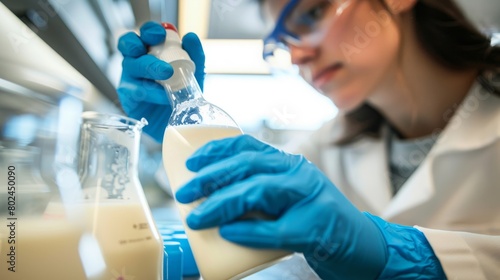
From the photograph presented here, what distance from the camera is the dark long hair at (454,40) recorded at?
3.96 ft

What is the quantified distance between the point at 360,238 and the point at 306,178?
0.16 metres

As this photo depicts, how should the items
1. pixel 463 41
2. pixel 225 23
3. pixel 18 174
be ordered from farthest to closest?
pixel 463 41 < pixel 225 23 < pixel 18 174

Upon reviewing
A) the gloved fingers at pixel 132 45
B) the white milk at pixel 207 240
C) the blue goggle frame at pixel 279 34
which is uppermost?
the blue goggle frame at pixel 279 34

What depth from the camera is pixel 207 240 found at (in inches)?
20.0

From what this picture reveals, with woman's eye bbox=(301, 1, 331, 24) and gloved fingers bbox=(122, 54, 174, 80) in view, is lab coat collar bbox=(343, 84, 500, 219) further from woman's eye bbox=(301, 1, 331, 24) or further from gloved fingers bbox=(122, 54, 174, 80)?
gloved fingers bbox=(122, 54, 174, 80)

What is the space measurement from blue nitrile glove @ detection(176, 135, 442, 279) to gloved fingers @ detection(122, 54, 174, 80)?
193mm

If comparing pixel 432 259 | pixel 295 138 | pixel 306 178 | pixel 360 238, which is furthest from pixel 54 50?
pixel 295 138

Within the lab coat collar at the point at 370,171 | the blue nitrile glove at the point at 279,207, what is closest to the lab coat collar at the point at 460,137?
the lab coat collar at the point at 370,171

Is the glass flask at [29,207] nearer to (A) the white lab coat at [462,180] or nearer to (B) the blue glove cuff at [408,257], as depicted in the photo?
(B) the blue glove cuff at [408,257]

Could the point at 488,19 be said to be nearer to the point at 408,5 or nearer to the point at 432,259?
the point at 408,5

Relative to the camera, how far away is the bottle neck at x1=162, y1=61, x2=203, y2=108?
0.65 metres

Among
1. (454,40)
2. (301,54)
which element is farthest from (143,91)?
(454,40)

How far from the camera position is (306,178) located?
1.86ft

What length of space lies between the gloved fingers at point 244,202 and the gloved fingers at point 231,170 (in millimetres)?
18
